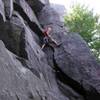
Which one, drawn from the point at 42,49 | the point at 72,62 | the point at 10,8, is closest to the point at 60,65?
the point at 72,62

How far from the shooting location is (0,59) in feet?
33.3

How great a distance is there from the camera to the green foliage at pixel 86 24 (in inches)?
1176

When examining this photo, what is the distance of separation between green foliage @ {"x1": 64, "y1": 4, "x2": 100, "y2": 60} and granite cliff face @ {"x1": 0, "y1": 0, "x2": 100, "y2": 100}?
9.54 metres

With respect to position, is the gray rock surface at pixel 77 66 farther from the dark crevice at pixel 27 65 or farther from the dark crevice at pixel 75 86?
the dark crevice at pixel 27 65

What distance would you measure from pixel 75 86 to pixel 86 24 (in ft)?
50.0

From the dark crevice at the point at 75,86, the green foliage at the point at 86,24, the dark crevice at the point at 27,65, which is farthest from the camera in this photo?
the green foliage at the point at 86,24

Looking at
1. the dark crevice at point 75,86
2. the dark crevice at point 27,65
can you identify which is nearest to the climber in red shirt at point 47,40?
the dark crevice at point 75,86

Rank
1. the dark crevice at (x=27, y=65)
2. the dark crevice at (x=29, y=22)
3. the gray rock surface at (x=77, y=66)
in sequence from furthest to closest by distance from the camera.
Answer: the dark crevice at (x=29, y=22)
the gray rock surface at (x=77, y=66)
the dark crevice at (x=27, y=65)

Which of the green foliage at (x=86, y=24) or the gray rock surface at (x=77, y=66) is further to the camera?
the green foliage at (x=86, y=24)

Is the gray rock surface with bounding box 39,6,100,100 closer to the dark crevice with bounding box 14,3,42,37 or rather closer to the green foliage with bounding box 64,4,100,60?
the dark crevice with bounding box 14,3,42,37

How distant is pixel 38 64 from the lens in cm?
1417

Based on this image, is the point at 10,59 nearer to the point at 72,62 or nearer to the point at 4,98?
the point at 4,98

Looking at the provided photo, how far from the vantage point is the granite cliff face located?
10.3m

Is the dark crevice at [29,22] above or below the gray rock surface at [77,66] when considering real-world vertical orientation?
above
